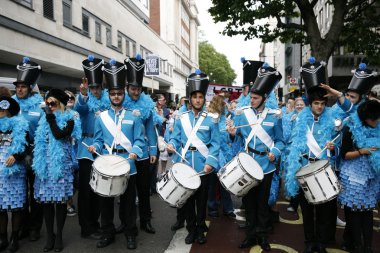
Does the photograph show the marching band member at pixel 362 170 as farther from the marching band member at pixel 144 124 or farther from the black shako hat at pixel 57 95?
the black shako hat at pixel 57 95

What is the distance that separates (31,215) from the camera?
486cm

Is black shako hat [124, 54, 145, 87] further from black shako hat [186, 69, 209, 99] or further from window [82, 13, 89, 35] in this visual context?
window [82, 13, 89, 35]

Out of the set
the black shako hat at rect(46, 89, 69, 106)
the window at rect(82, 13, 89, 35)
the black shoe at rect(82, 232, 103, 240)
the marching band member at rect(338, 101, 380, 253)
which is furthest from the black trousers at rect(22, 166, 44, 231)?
the window at rect(82, 13, 89, 35)

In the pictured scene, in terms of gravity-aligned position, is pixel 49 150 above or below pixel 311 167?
above

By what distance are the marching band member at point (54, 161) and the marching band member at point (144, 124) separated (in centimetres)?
94

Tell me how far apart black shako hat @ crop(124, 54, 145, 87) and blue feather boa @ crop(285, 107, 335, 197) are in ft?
7.69

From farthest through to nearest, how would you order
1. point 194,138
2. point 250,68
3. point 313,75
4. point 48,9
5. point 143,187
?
point 48,9 < point 250,68 < point 143,187 < point 194,138 < point 313,75

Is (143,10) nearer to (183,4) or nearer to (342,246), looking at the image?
(183,4)

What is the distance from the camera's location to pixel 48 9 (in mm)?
16406

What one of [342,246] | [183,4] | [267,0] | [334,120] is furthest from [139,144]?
[183,4]

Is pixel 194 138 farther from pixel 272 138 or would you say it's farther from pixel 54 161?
pixel 54 161

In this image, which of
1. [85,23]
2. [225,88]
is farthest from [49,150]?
[85,23]

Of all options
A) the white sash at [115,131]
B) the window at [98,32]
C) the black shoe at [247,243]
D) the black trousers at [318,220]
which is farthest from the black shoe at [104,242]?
the window at [98,32]

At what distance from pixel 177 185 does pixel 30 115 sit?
236 centimetres
